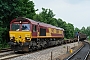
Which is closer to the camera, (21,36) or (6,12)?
(21,36)

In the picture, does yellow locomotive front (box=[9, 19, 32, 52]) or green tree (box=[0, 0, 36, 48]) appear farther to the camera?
green tree (box=[0, 0, 36, 48])

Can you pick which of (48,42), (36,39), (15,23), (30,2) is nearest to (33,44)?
(36,39)

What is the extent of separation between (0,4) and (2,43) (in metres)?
5.41

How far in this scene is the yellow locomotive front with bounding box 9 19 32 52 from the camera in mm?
22141

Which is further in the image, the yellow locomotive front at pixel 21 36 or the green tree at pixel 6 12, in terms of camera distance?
the green tree at pixel 6 12

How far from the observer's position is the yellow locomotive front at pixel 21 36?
2214 centimetres

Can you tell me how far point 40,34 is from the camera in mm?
26156

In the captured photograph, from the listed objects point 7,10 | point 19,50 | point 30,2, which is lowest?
point 19,50

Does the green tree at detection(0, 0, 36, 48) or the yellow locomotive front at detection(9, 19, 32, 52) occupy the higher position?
the green tree at detection(0, 0, 36, 48)

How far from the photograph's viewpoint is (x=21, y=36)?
2227 cm

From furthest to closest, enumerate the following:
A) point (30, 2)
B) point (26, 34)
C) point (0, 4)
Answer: point (30, 2), point (0, 4), point (26, 34)

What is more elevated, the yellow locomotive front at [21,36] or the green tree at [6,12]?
the green tree at [6,12]

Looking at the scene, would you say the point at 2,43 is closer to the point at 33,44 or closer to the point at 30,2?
the point at 33,44

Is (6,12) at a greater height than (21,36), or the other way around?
(6,12)
